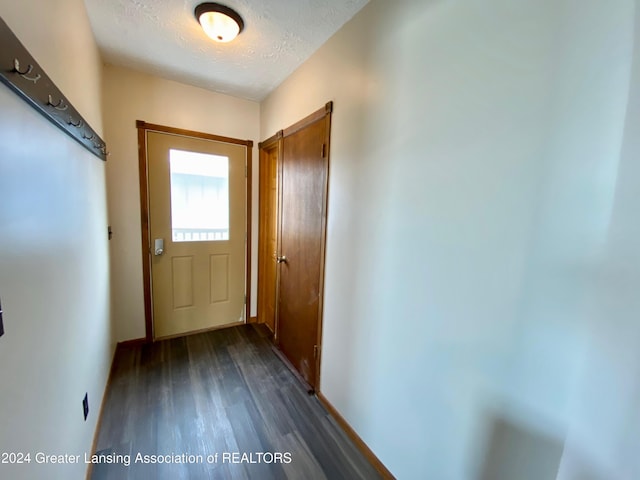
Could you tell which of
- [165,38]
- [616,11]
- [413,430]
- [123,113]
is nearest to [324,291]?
[413,430]

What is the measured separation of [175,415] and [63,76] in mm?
1968

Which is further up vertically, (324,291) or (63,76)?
(63,76)

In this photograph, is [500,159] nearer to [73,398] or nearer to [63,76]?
[63,76]

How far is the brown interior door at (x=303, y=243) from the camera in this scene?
1.91m

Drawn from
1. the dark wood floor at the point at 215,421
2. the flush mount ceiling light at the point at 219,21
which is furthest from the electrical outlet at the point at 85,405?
the flush mount ceiling light at the point at 219,21

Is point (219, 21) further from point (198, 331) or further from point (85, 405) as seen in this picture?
point (198, 331)

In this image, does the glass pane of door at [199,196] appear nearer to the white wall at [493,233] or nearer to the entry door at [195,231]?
the entry door at [195,231]

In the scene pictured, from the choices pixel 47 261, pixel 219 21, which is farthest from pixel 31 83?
pixel 219 21

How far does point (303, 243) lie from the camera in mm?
2125

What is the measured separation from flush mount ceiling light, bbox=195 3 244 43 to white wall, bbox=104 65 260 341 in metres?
1.05

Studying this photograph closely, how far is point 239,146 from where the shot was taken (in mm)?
2838

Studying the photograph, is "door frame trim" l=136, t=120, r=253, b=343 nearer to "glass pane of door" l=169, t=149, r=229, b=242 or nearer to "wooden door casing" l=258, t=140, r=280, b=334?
"glass pane of door" l=169, t=149, r=229, b=242

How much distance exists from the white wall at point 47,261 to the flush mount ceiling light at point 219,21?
0.61 meters

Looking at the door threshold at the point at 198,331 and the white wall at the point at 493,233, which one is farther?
the door threshold at the point at 198,331
